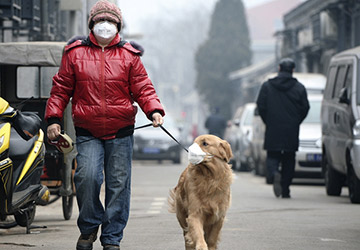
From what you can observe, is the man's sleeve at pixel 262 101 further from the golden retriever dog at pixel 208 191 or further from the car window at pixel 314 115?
the golden retriever dog at pixel 208 191

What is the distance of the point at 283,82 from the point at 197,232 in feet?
26.0

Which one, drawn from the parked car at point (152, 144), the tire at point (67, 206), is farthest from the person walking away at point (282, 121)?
the parked car at point (152, 144)

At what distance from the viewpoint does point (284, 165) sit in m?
15.2

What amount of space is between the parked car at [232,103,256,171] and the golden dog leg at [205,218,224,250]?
17928 millimetres

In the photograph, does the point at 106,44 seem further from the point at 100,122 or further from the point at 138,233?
the point at 138,233

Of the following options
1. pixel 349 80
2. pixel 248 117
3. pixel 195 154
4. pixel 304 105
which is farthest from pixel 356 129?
pixel 248 117

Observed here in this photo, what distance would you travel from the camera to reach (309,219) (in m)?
11.6

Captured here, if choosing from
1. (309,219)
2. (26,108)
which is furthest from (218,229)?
(26,108)

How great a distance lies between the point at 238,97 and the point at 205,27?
3191cm

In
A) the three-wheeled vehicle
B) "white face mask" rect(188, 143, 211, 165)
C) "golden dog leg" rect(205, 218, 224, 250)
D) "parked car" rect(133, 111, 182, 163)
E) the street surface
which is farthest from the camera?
"parked car" rect(133, 111, 182, 163)

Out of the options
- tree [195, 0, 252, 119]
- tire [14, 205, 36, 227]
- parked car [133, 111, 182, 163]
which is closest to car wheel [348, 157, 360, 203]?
tire [14, 205, 36, 227]

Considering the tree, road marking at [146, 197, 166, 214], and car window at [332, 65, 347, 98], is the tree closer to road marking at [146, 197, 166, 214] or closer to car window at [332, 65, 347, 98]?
car window at [332, 65, 347, 98]

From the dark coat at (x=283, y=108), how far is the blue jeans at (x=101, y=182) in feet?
24.3

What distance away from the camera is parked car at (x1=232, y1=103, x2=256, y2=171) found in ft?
87.2
